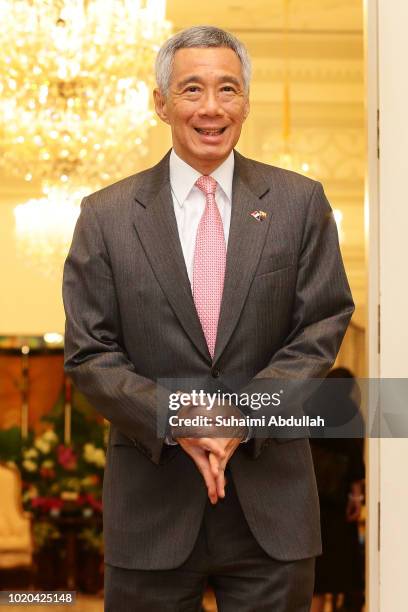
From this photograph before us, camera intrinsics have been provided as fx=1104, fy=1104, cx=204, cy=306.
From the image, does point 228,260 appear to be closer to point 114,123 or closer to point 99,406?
point 99,406

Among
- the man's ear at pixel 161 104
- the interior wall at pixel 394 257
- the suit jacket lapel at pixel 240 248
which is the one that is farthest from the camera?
the interior wall at pixel 394 257

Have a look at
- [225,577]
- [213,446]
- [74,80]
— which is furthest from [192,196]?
[74,80]

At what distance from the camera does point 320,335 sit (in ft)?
6.81

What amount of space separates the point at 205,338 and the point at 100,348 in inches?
8.1

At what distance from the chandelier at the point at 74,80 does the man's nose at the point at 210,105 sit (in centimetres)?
303

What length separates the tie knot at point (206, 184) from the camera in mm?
2223

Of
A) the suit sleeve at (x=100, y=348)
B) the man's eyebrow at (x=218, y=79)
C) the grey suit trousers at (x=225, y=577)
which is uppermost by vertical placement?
the man's eyebrow at (x=218, y=79)

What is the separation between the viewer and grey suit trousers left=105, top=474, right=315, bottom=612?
2074 millimetres

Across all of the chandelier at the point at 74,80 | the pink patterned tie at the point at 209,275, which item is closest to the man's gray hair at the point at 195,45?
the pink patterned tie at the point at 209,275

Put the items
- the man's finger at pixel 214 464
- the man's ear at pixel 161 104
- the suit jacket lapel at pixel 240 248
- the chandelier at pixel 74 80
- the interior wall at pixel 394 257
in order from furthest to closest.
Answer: the chandelier at pixel 74 80 → the interior wall at pixel 394 257 → the man's ear at pixel 161 104 → the suit jacket lapel at pixel 240 248 → the man's finger at pixel 214 464

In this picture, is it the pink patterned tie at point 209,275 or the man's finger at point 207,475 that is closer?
the man's finger at point 207,475

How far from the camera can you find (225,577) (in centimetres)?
211

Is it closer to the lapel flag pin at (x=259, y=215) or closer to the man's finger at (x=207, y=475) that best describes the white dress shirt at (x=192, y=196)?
the lapel flag pin at (x=259, y=215)

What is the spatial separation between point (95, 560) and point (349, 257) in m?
2.41
